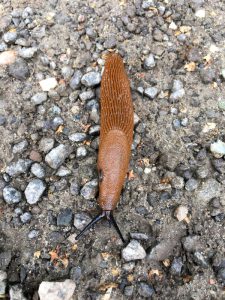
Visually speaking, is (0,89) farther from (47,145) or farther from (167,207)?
(167,207)

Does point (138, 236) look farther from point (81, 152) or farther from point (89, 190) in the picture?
point (81, 152)

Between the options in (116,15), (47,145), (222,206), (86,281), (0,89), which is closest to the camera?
(86,281)

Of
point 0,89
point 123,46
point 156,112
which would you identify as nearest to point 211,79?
point 156,112

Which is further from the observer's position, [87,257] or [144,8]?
[144,8]

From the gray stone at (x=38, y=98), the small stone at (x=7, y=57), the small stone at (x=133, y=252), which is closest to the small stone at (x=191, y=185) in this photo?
the small stone at (x=133, y=252)

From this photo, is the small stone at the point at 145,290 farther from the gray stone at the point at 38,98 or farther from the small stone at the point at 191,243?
the gray stone at the point at 38,98

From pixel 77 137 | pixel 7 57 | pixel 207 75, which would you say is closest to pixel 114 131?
pixel 77 137

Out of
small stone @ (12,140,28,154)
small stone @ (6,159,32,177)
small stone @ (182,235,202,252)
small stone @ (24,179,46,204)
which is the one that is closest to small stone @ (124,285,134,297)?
small stone @ (182,235,202,252)
